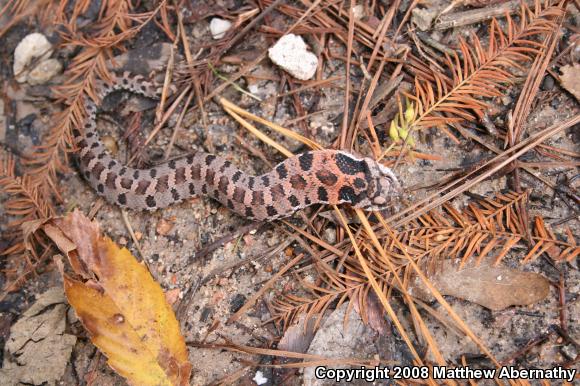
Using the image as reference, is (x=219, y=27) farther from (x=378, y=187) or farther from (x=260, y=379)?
(x=260, y=379)

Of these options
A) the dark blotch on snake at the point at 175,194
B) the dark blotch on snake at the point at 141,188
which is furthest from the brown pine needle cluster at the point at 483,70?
the dark blotch on snake at the point at 141,188

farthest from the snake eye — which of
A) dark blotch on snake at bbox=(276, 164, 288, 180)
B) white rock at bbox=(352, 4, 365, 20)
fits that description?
white rock at bbox=(352, 4, 365, 20)

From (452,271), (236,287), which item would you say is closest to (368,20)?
(452,271)

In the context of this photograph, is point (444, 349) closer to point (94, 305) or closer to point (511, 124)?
point (511, 124)

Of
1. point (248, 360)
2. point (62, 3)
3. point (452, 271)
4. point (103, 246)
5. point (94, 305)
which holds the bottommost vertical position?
point (248, 360)

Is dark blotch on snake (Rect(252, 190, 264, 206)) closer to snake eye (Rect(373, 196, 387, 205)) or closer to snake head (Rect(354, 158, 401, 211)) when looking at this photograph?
snake head (Rect(354, 158, 401, 211))
